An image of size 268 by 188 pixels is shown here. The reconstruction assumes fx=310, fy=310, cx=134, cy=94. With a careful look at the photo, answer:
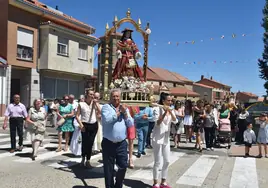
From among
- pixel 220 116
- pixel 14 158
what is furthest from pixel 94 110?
pixel 220 116

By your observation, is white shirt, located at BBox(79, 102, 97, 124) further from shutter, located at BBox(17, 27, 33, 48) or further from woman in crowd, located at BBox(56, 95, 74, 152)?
shutter, located at BBox(17, 27, 33, 48)

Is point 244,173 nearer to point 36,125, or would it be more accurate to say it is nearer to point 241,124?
point 36,125

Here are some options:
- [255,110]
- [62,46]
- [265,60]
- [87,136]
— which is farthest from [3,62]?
[265,60]

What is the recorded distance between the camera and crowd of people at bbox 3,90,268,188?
200 inches

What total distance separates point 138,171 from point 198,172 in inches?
55.1

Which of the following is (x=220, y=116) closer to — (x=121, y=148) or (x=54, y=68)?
(x=121, y=148)

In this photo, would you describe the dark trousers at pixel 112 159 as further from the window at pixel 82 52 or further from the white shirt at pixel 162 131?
the window at pixel 82 52

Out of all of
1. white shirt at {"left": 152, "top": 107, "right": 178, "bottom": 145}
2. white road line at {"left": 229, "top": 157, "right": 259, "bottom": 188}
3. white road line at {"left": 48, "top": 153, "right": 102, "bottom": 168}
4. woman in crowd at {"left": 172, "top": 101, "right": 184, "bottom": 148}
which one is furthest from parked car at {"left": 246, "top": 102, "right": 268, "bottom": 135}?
white shirt at {"left": 152, "top": 107, "right": 178, "bottom": 145}

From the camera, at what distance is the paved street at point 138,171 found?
6043mm

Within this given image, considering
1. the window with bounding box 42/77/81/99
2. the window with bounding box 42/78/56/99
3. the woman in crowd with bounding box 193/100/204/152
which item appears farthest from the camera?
the window with bounding box 42/77/81/99

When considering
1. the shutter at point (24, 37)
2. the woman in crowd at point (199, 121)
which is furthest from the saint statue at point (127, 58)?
the shutter at point (24, 37)

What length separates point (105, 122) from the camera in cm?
502

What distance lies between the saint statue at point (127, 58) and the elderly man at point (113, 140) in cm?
748

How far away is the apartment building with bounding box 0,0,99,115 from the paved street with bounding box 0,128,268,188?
12.6 metres
